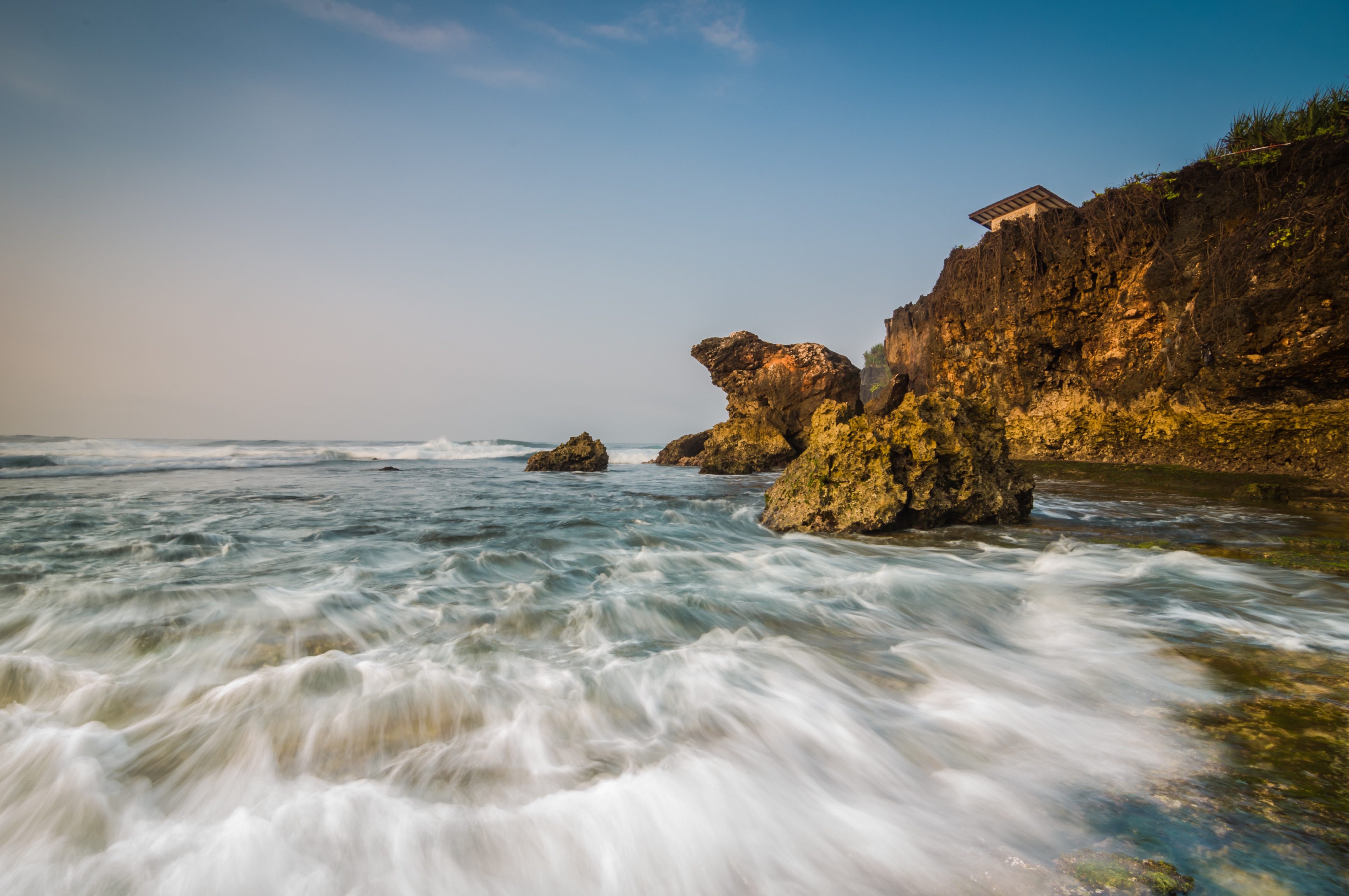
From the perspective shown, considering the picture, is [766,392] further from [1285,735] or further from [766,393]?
[1285,735]

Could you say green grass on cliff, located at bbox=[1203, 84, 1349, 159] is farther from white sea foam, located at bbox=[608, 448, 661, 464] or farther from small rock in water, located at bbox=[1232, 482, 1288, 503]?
white sea foam, located at bbox=[608, 448, 661, 464]

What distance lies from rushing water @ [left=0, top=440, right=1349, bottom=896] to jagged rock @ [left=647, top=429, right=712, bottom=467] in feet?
62.4

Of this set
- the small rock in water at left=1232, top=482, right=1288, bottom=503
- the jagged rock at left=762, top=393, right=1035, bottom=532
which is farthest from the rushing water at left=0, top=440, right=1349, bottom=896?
the small rock in water at left=1232, top=482, right=1288, bottom=503

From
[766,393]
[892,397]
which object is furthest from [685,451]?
[892,397]

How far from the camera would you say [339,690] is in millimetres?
2410

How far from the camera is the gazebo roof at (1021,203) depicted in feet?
69.7

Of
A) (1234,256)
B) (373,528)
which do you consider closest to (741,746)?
(373,528)

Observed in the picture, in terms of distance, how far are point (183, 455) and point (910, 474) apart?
28684 mm

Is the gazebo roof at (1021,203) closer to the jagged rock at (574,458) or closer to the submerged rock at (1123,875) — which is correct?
the jagged rock at (574,458)

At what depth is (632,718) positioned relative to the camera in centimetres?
223

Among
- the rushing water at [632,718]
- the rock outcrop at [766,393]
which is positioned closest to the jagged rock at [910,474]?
the rushing water at [632,718]

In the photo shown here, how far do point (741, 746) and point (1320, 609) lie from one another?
3.57m

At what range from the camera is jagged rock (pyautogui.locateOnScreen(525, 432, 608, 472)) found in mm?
19062

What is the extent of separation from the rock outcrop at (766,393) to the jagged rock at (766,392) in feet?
0.08
